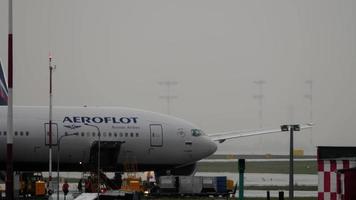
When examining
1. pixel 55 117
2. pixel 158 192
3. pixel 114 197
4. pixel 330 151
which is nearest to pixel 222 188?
pixel 158 192

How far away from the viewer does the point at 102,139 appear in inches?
2314

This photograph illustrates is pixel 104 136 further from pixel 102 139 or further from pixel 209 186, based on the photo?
pixel 209 186

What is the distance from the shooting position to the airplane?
2275 inches

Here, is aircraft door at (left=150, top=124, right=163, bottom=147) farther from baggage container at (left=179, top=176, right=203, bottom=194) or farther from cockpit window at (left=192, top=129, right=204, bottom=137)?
baggage container at (left=179, top=176, right=203, bottom=194)

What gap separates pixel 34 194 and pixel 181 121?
35.7 ft

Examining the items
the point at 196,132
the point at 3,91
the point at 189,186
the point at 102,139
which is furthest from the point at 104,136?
the point at 3,91

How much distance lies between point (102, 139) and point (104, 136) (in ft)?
0.70

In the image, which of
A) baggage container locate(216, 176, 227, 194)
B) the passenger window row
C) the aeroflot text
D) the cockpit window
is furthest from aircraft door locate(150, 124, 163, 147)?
baggage container locate(216, 176, 227, 194)

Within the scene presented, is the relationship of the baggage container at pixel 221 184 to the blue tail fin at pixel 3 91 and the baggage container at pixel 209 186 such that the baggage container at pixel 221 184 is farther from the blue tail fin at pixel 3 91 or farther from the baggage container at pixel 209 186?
the blue tail fin at pixel 3 91

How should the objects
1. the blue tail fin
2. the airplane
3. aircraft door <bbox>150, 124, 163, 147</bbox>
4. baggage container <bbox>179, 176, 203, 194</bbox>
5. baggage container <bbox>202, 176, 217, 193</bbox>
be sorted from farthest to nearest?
the blue tail fin < aircraft door <bbox>150, 124, 163, 147</bbox> < the airplane < baggage container <bbox>202, 176, 217, 193</bbox> < baggage container <bbox>179, 176, 203, 194</bbox>

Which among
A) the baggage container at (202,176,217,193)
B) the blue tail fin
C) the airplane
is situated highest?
the blue tail fin

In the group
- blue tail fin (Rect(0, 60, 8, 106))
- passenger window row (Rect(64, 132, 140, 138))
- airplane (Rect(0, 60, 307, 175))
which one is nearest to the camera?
airplane (Rect(0, 60, 307, 175))

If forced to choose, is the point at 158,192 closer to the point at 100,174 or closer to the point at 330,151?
the point at 100,174

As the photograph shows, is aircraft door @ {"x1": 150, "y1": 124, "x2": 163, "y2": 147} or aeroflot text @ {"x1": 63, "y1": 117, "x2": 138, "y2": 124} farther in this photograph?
aircraft door @ {"x1": 150, "y1": 124, "x2": 163, "y2": 147}
